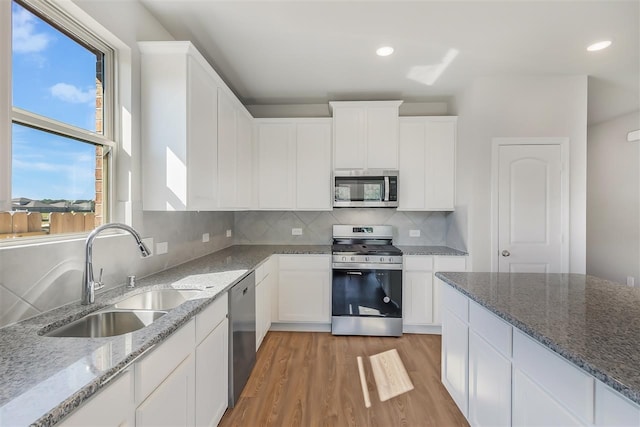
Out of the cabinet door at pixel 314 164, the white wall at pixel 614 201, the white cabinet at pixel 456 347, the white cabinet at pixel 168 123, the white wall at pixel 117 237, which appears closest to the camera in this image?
the white wall at pixel 117 237

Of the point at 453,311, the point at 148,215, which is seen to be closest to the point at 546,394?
the point at 453,311

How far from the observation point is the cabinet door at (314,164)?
3402 millimetres

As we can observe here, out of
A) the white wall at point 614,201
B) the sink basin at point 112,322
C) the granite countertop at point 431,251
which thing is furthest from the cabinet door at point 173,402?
the white wall at point 614,201

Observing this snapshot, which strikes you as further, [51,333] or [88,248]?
[88,248]

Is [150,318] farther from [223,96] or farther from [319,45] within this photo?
[319,45]

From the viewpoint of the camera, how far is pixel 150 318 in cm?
138

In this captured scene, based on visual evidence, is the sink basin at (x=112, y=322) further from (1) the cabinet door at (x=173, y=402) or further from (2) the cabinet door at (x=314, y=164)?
(2) the cabinet door at (x=314, y=164)

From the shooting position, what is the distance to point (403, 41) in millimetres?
2285

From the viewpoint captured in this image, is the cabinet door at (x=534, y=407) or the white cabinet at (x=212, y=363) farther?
the white cabinet at (x=212, y=363)

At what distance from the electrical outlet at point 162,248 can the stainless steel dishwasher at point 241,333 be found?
65 centimetres

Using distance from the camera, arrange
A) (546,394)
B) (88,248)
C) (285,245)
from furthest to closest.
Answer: (285,245)
(88,248)
(546,394)

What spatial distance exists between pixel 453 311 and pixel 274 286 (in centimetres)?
183

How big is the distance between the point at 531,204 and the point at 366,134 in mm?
1852

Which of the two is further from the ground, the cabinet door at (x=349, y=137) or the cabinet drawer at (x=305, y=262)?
the cabinet door at (x=349, y=137)
